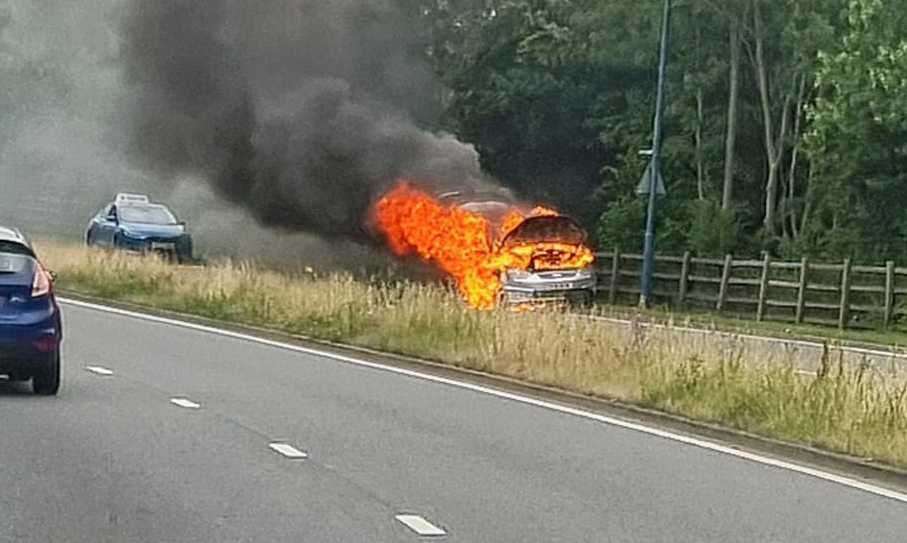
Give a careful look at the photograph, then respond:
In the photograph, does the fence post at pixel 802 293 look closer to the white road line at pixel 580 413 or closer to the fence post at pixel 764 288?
the fence post at pixel 764 288

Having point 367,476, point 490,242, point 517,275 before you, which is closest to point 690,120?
point 490,242

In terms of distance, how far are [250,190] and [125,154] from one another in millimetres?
6032

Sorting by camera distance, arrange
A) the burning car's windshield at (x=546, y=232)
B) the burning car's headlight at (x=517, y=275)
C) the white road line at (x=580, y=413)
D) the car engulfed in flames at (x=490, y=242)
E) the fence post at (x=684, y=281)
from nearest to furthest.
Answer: the white road line at (x=580, y=413) < the burning car's headlight at (x=517, y=275) < the car engulfed in flames at (x=490, y=242) < the burning car's windshield at (x=546, y=232) < the fence post at (x=684, y=281)

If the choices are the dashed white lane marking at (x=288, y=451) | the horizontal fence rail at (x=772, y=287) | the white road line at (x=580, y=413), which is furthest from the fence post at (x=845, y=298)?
the dashed white lane marking at (x=288, y=451)

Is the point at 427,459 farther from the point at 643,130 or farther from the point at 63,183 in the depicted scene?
the point at 63,183

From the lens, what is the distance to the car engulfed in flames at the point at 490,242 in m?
32.3

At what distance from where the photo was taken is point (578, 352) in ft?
65.9

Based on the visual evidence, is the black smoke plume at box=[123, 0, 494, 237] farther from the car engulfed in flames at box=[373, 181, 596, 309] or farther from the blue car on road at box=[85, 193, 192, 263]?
the blue car on road at box=[85, 193, 192, 263]

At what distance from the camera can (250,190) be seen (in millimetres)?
38750

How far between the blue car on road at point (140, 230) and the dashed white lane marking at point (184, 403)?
2413 cm

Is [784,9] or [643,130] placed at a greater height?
[784,9]

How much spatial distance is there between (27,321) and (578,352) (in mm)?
5627

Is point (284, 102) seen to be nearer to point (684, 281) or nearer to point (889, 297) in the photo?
point (684, 281)

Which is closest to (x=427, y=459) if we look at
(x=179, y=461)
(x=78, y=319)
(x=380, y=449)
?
(x=380, y=449)
